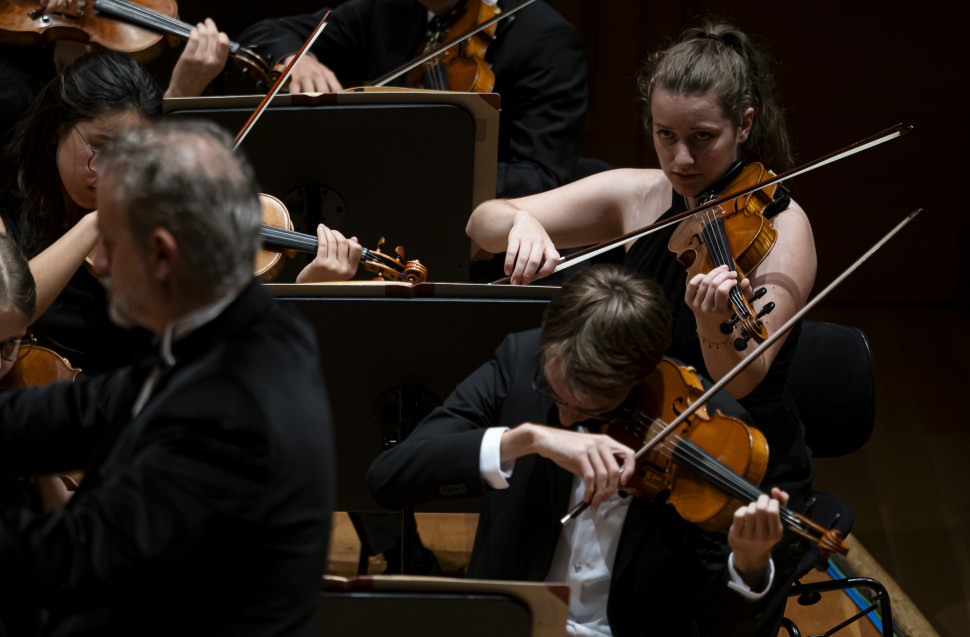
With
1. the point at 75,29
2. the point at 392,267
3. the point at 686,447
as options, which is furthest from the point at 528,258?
the point at 75,29

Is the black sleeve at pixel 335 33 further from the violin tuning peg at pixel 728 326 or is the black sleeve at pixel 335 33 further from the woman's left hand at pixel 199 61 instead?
the violin tuning peg at pixel 728 326

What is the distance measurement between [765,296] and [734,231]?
101 millimetres

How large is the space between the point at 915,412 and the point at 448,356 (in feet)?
5.41

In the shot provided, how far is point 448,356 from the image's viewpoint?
1.48m

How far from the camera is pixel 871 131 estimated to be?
3.16 metres

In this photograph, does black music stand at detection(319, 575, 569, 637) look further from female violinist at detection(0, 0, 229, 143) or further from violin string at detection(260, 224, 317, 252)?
female violinist at detection(0, 0, 229, 143)

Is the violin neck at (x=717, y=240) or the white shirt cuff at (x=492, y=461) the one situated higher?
the violin neck at (x=717, y=240)

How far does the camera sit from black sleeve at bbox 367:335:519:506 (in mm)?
1324

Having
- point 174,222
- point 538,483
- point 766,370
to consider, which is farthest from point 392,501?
point 174,222

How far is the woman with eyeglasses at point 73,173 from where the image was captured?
1.76 metres

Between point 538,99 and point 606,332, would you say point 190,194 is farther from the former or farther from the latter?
point 538,99

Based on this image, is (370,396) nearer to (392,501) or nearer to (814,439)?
(392,501)

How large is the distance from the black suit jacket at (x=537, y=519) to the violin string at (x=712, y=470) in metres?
0.09

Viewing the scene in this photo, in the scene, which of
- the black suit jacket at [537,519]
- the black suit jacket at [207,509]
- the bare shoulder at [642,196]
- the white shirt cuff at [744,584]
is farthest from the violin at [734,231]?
the black suit jacket at [207,509]
